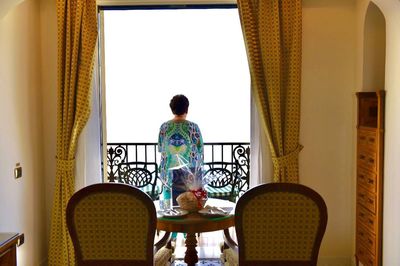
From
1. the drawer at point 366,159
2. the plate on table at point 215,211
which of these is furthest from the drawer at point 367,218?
the plate on table at point 215,211

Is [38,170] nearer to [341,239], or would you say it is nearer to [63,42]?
[63,42]

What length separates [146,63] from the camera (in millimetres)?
5137

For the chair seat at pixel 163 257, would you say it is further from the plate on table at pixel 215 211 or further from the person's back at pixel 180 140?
the person's back at pixel 180 140

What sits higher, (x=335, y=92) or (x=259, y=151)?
(x=335, y=92)

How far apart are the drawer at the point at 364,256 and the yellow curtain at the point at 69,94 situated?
242cm

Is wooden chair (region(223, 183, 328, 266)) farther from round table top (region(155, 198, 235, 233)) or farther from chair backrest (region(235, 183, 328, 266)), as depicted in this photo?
round table top (region(155, 198, 235, 233))

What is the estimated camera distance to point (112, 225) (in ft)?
7.41

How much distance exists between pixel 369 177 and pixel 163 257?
1.68 m

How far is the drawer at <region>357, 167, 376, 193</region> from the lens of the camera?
3.00 meters

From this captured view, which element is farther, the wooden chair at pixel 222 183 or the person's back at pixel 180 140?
the wooden chair at pixel 222 183

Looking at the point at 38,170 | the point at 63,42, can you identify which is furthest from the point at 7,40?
the point at 38,170

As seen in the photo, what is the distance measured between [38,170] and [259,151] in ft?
6.30

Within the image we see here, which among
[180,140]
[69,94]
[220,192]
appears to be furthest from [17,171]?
[220,192]

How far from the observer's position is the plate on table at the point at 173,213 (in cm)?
257
